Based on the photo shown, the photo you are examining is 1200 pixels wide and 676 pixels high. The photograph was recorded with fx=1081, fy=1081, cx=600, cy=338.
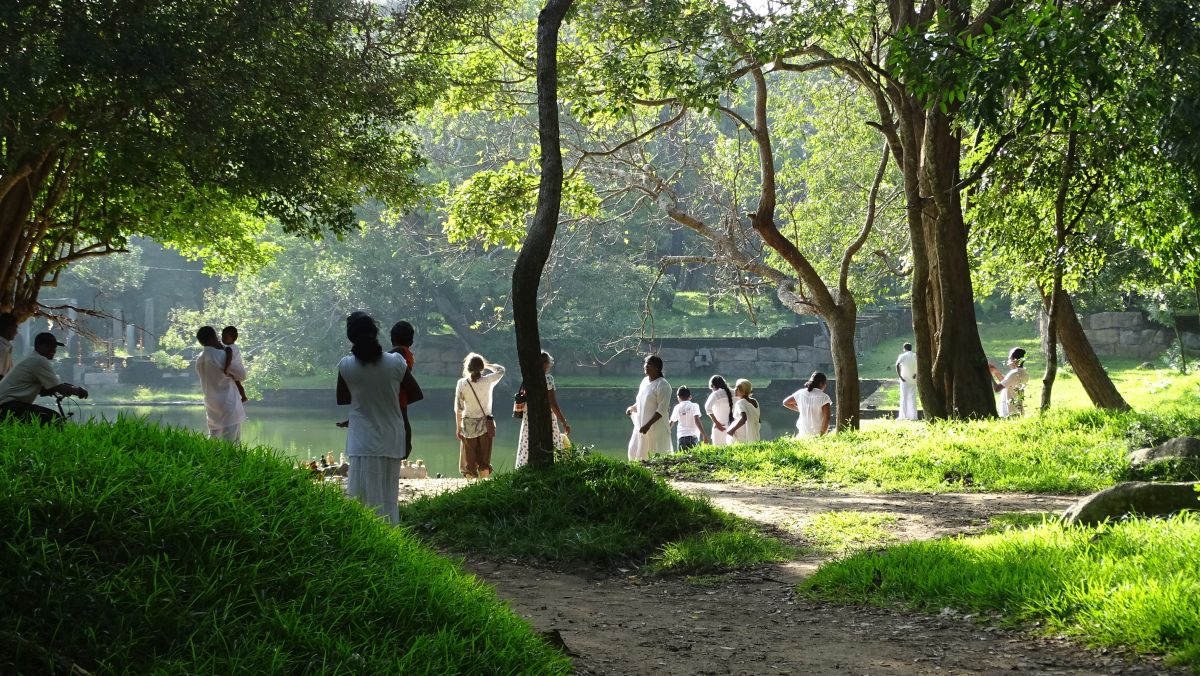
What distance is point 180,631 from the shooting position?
3295 mm

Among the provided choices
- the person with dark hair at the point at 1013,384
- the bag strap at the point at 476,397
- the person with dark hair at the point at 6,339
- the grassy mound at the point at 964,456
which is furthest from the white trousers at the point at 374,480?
the person with dark hair at the point at 1013,384

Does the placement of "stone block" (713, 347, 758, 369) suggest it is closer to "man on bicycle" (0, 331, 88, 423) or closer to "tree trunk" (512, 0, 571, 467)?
"tree trunk" (512, 0, 571, 467)

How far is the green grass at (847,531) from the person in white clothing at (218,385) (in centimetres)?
517

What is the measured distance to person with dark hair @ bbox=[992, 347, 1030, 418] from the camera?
1472 cm

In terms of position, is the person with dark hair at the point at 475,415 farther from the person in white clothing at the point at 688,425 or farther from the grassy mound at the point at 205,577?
the grassy mound at the point at 205,577

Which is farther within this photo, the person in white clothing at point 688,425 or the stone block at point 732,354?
the stone block at point 732,354

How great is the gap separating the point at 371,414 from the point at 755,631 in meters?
2.58

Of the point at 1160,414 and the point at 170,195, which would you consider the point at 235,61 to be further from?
the point at 1160,414

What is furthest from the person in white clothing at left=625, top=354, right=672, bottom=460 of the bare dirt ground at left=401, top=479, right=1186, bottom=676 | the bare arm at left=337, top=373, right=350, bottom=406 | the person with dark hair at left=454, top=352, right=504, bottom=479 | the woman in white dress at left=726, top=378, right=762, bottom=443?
the bare arm at left=337, top=373, right=350, bottom=406

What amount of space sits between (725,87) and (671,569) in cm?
655

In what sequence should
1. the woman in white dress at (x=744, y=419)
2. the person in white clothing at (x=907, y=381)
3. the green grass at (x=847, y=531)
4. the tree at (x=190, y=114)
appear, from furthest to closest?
the person in white clothing at (x=907, y=381)
the woman in white dress at (x=744, y=419)
the tree at (x=190, y=114)
the green grass at (x=847, y=531)

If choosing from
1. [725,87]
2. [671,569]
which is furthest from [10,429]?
[725,87]

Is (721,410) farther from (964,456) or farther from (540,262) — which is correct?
(540,262)

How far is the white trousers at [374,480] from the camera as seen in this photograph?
6.40m
